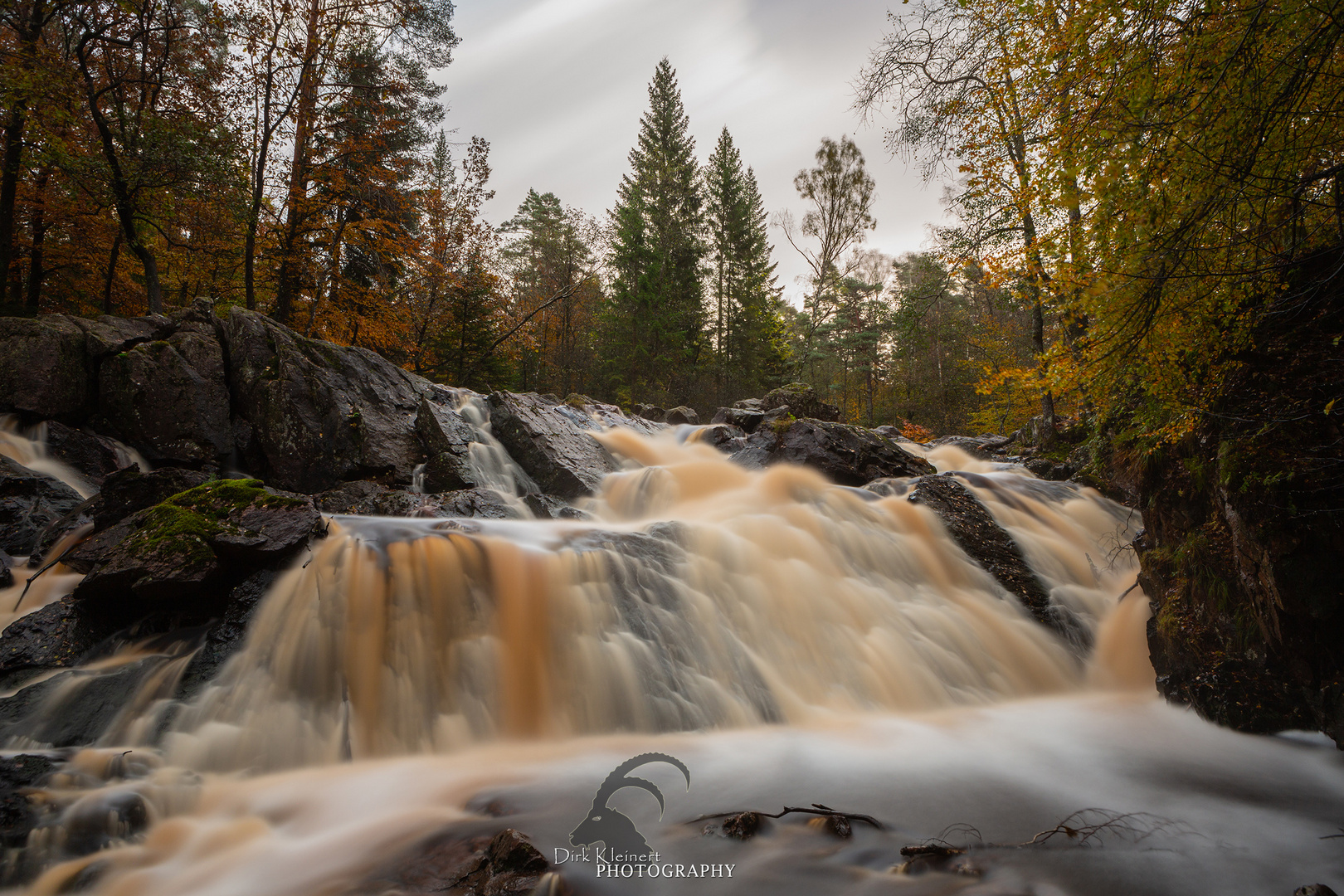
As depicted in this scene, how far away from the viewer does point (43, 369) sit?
754 centimetres

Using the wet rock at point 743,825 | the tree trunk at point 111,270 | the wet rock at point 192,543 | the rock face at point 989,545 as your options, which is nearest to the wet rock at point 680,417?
the rock face at point 989,545

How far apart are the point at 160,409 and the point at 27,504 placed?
2270 mm

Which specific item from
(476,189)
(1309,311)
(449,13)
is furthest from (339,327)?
(1309,311)

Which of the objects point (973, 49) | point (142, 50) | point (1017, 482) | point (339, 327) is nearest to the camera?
point (973, 49)

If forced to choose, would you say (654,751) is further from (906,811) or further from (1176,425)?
(1176,425)

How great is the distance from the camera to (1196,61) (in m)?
2.97

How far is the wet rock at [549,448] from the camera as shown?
956cm

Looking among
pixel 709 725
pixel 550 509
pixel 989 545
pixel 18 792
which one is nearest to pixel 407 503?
pixel 550 509

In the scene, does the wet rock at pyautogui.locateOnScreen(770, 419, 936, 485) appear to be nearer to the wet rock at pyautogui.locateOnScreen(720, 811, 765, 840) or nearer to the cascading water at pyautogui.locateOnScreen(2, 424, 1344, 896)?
the cascading water at pyautogui.locateOnScreen(2, 424, 1344, 896)

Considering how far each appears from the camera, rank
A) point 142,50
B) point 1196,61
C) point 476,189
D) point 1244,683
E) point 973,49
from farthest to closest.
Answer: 1. point 476,189
2. point 142,50
3. point 973,49
4. point 1244,683
5. point 1196,61

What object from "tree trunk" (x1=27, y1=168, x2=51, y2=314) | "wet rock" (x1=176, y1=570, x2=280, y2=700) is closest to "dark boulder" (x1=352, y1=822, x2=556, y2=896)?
"wet rock" (x1=176, y1=570, x2=280, y2=700)

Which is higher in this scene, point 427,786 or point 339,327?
point 339,327

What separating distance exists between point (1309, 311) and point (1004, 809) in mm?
3627

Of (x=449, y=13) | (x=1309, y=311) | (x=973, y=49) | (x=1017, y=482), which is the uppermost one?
(x=449, y=13)
